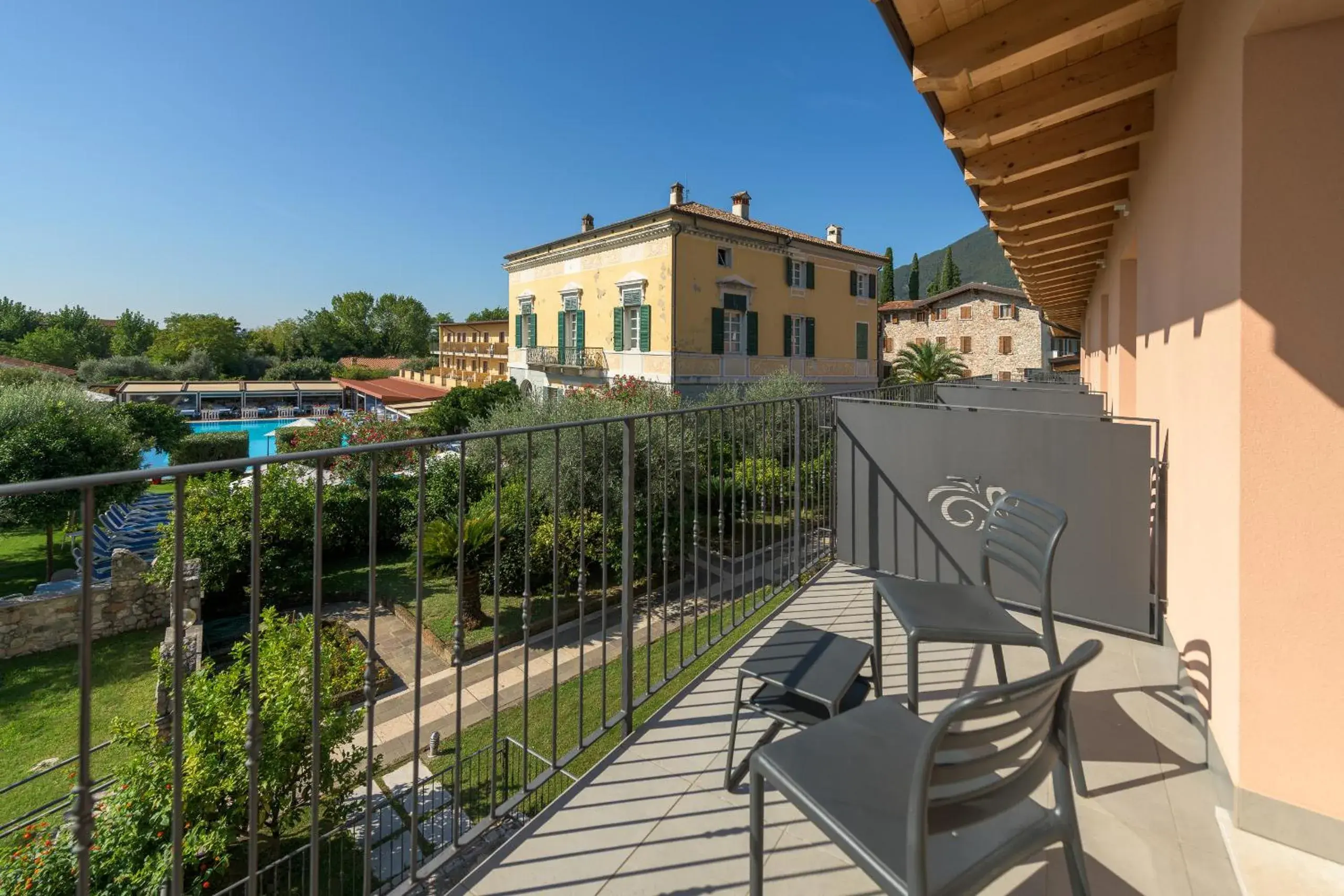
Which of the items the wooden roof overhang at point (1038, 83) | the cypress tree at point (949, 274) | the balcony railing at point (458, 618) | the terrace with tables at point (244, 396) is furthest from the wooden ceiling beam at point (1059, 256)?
the cypress tree at point (949, 274)

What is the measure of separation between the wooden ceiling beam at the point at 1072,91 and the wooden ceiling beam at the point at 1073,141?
0.42 meters

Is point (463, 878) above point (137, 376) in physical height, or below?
below

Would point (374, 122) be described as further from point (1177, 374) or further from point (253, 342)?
point (253, 342)

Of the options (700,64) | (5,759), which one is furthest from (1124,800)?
(700,64)

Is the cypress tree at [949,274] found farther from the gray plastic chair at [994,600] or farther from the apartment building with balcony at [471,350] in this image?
the gray plastic chair at [994,600]

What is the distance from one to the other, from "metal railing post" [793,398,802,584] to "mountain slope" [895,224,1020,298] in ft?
391

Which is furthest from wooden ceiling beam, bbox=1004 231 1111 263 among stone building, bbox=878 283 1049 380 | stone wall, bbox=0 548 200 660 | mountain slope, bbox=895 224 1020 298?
mountain slope, bbox=895 224 1020 298

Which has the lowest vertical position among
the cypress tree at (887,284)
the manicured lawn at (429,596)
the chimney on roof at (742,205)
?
the manicured lawn at (429,596)

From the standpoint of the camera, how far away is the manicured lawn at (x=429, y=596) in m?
8.98

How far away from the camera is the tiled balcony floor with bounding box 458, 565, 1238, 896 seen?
4.86 feet

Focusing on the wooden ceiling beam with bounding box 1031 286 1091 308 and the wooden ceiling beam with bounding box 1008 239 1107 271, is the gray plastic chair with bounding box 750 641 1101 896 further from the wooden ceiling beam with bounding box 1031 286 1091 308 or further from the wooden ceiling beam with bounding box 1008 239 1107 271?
the wooden ceiling beam with bounding box 1031 286 1091 308

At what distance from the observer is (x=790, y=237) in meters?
20.0

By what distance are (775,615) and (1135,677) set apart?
1567 millimetres

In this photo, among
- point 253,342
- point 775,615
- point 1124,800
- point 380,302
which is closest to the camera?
point 1124,800
